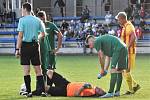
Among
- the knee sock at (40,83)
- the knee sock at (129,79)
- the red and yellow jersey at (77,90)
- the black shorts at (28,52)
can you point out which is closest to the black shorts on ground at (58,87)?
the red and yellow jersey at (77,90)

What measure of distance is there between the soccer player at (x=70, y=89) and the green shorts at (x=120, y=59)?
28.5 inches

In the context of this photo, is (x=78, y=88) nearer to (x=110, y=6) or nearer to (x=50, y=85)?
→ (x=50, y=85)

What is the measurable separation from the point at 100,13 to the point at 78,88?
3267cm

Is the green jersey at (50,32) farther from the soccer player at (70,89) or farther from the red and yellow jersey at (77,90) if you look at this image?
the red and yellow jersey at (77,90)

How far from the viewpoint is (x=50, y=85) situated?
42.1 feet

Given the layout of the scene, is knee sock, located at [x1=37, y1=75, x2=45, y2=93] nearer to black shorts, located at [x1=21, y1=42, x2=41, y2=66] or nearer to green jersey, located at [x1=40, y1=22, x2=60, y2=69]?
black shorts, located at [x1=21, y1=42, x2=41, y2=66]

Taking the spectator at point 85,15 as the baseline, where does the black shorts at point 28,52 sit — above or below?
below

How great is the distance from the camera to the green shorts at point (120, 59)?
463 inches

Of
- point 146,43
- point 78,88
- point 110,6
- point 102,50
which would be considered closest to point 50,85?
point 78,88

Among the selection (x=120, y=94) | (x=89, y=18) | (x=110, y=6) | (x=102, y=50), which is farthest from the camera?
(x=110, y=6)

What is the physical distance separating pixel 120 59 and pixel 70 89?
4.32ft

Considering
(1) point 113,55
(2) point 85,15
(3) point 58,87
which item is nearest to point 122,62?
(1) point 113,55

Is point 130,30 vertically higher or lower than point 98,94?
higher

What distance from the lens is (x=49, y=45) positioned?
1317cm
